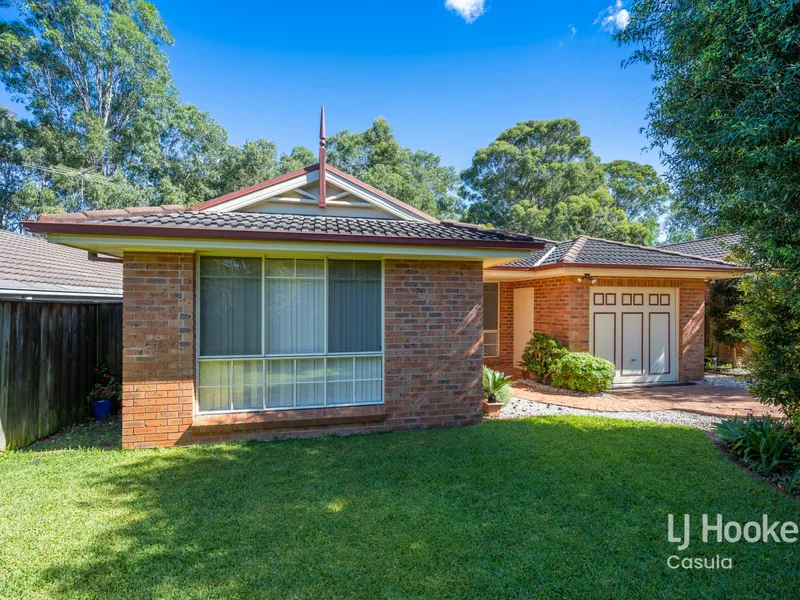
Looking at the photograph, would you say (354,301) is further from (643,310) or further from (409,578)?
(643,310)

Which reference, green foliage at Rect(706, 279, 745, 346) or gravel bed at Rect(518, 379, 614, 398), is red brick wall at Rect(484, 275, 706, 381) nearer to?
gravel bed at Rect(518, 379, 614, 398)

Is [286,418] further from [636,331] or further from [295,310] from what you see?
[636,331]

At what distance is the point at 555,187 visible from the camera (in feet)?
90.6

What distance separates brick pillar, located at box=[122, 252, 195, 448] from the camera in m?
5.99

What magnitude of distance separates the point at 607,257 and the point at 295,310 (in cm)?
875

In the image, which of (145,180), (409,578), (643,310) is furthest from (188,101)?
(409,578)

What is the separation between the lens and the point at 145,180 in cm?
2411

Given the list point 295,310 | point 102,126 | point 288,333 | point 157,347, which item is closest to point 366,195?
point 295,310

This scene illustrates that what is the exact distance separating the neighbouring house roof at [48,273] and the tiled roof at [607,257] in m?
10.0

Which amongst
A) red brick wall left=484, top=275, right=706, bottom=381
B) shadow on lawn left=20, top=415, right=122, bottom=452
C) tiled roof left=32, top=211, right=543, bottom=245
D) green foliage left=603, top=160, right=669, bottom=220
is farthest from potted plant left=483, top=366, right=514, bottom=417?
green foliage left=603, top=160, right=669, bottom=220

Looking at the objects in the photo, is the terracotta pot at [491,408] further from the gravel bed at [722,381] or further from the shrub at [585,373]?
the gravel bed at [722,381]

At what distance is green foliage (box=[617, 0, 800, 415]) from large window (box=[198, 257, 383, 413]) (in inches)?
190

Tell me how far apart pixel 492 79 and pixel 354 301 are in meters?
14.8

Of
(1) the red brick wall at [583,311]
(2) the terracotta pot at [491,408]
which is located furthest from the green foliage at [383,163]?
(2) the terracotta pot at [491,408]
